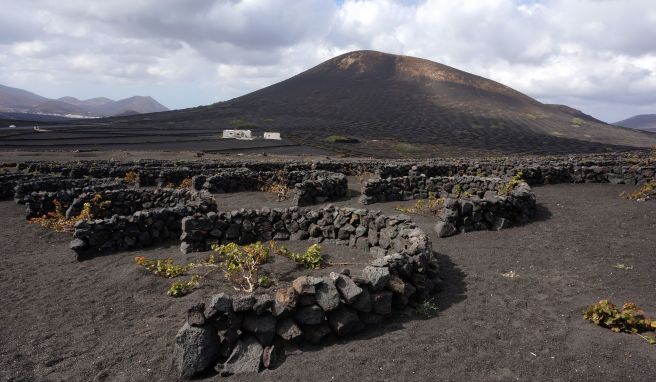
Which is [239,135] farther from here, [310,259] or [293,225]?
[310,259]

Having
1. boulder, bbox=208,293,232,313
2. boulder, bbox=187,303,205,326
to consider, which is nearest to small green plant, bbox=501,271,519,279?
boulder, bbox=208,293,232,313

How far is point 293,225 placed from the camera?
39.7 feet

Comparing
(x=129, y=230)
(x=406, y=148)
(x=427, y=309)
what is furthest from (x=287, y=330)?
(x=406, y=148)

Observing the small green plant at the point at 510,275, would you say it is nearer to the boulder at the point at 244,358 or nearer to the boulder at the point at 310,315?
the boulder at the point at 310,315

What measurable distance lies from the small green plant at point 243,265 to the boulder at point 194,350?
7.88 feet

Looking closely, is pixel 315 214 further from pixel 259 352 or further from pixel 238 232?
pixel 259 352

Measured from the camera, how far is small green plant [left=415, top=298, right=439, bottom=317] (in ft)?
23.3

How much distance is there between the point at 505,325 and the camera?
6.59 metres

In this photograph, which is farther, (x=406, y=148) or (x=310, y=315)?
(x=406, y=148)

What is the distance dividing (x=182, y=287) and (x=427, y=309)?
16.0 ft

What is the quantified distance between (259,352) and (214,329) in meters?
0.71

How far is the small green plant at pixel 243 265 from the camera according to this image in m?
8.72

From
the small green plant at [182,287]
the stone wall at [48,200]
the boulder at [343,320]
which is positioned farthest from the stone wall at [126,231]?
the boulder at [343,320]

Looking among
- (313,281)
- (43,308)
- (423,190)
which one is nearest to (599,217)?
(423,190)
